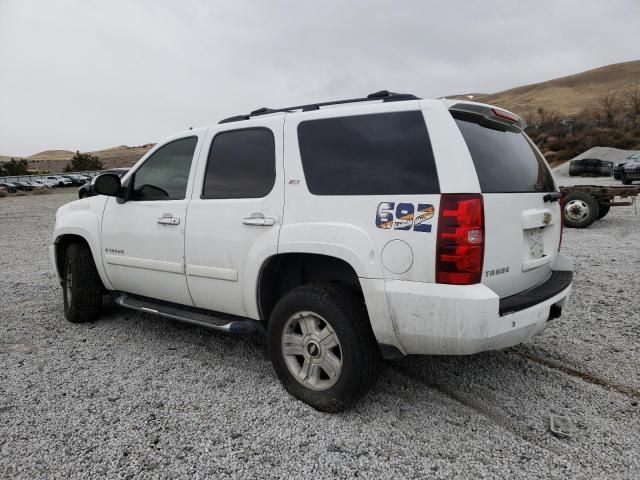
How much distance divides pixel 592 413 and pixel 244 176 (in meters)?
2.72

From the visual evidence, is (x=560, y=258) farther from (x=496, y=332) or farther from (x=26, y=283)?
(x=26, y=283)

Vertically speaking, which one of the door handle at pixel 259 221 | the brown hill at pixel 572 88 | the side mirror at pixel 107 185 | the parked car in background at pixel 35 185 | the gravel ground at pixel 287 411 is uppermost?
the brown hill at pixel 572 88

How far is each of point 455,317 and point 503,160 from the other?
42.9 inches

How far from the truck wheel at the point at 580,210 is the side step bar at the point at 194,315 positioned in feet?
30.5

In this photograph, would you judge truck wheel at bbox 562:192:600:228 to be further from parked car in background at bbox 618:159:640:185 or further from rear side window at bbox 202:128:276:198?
parked car in background at bbox 618:159:640:185

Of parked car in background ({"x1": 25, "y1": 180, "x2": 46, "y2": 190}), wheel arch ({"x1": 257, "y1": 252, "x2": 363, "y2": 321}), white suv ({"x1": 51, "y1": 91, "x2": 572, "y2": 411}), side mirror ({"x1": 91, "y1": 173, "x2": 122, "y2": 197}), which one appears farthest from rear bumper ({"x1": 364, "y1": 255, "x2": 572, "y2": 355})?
parked car in background ({"x1": 25, "y1": 180, "x2": 46, "y2": 190})

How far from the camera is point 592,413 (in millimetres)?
2832

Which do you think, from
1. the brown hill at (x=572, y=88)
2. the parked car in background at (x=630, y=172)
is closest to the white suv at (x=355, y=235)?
the parked car in background at (x=630, y=172)

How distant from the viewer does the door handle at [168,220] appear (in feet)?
11.7

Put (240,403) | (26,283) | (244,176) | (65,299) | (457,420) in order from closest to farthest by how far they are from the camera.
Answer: (457,420) < (240,403) < (244,176) < (65,299) < (26,283)

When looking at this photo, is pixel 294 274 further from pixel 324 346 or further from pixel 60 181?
pixel 60 181

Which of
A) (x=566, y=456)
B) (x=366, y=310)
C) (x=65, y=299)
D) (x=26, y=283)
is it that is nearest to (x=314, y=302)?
(x=366, y=310)

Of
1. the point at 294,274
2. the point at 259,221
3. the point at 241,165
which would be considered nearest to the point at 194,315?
the point at 294,274

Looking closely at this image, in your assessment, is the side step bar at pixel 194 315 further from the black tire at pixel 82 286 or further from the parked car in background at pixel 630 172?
the parked car in background at pixel 630 172
